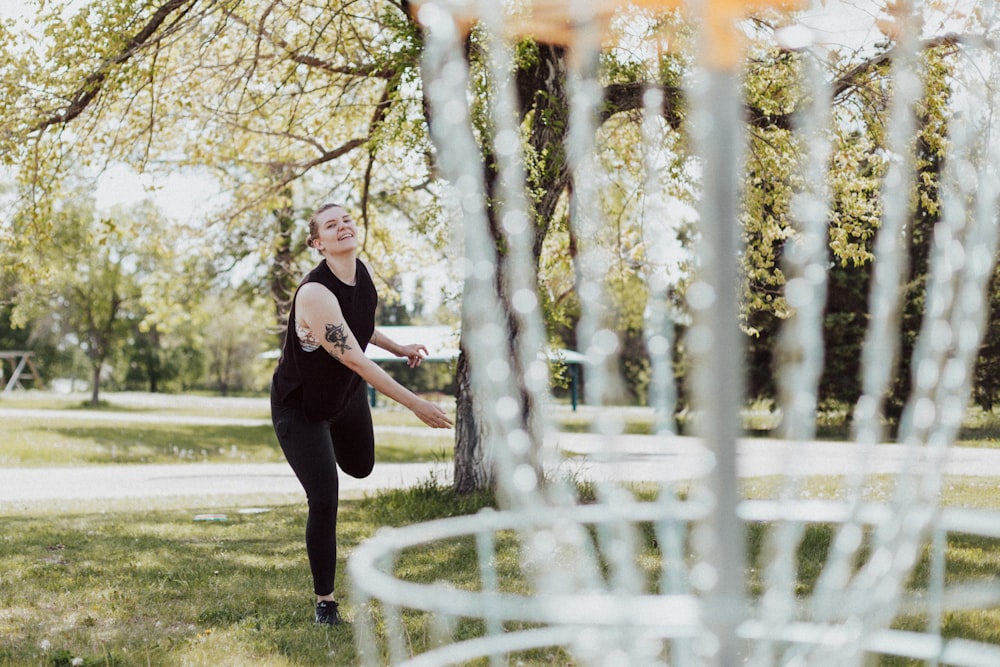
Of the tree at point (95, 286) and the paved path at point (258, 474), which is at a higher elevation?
the tree at point (95, 286)

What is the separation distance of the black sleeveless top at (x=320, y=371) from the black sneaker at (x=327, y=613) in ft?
2.47

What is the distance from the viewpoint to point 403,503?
7797 mm

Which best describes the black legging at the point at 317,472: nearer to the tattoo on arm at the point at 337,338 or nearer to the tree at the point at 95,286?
the tattoo on arm at the point at 337,338

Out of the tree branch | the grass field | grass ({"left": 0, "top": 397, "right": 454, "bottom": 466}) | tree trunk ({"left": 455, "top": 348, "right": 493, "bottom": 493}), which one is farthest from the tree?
tree trunk ({"left": 455, "top": 348, "right": 493, "bottom": 493})

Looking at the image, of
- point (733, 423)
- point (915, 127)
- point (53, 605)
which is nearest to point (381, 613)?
point (53, 605)

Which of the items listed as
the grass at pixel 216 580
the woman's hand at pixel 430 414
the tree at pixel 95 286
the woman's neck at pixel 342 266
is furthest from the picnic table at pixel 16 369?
the woman's hand at pixel 430 414

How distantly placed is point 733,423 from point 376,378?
9.31ft

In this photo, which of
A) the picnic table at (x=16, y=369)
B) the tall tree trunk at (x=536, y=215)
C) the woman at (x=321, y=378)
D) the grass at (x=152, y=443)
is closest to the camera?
the woman at (x=321, y=378)

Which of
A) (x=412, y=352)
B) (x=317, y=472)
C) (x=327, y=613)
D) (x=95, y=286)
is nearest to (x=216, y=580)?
(x=327, y=613)

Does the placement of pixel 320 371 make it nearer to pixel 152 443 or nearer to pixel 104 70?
pixel 104 70

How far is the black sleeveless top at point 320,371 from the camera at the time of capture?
3967 millimetres

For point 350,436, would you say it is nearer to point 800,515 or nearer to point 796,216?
point 800,515

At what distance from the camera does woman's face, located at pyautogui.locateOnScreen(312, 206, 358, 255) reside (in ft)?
13.1

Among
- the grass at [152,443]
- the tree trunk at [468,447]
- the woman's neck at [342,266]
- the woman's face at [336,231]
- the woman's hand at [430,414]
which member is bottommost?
the grass at [152,443]
